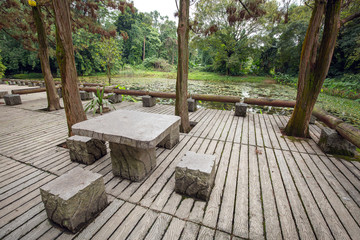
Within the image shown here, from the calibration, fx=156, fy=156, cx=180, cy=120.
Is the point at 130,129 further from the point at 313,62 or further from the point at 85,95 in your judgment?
the point at 85,95

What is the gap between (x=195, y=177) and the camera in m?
1.55

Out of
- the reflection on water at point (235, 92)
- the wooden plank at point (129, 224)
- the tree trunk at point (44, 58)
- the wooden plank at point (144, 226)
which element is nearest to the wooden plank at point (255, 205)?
the wooden plank at point (144, 226)

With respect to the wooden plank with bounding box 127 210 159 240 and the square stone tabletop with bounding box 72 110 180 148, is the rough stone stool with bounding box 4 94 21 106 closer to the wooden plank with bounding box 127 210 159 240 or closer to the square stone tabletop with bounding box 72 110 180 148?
the square stone tabletop with bounding box 72 110 180 148

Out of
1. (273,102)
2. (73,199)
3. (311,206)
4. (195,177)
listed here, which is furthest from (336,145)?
(73,199)

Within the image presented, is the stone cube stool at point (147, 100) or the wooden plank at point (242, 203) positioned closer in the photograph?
the wooden plank at point (242, 203)

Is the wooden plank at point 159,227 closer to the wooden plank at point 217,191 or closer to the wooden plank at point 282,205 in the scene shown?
the wooden plank at point 217,191

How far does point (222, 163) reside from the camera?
2240 mm

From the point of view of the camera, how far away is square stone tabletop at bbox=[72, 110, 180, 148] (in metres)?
1.44

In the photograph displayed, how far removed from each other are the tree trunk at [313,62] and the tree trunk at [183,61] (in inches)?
84.7

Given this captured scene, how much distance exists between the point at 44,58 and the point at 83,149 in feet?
12.2

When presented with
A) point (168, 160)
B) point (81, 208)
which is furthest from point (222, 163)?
point (81, 208)

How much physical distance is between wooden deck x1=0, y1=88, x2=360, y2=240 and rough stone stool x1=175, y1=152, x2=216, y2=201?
3.4 inches

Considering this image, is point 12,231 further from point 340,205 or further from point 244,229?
point 340,205

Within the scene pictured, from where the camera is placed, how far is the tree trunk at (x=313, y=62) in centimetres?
251
